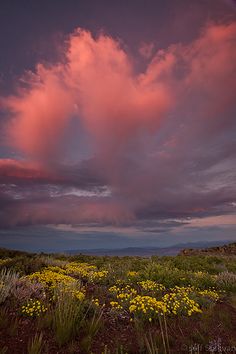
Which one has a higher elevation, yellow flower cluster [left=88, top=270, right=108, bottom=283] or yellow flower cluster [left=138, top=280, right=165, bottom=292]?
yellow flower cluster [left=88, top=270, right=108, bottom=283]

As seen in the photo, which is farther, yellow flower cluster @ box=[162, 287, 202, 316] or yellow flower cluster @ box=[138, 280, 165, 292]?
yellow flower cluster @ box=[138, 280, 165, 292]

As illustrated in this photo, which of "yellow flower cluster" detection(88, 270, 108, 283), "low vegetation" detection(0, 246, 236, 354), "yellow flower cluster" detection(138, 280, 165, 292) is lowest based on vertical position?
"low vegetation" detection(0, 246, 236, 354)

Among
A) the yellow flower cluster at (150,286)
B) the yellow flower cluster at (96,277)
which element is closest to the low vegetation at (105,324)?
the yellow flower cluster at (150,286)

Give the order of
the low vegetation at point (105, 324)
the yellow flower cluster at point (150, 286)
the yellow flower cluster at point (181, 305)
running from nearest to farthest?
the low vegetation at point (105, 324) < the yellow flower cluster at point (181, 305) < the yellow flower cluster at point (150, 286)

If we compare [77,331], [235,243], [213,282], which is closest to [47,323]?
[77,331]

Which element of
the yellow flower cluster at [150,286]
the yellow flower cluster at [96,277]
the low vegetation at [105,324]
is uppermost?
the yellow flower cluster at [96,277]

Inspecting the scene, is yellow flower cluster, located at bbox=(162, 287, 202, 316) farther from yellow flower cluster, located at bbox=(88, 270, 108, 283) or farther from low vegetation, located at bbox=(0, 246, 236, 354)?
yellow flower cluster, located at bbox=(88, 270, 108, 283)

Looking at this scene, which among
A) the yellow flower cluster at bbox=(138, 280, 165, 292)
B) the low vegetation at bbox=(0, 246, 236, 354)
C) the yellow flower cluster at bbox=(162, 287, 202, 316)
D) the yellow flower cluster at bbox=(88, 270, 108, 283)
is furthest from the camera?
the yellow flower cluster at bbox=(88, 270, 108, 283)

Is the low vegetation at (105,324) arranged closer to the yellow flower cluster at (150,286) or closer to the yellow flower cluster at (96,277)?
the yellow flower cluster at (150,286)

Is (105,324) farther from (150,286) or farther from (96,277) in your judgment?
(96,277)

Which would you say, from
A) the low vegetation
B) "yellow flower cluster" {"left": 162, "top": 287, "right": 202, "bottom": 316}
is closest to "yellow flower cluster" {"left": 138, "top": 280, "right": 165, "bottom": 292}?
the low vegetation

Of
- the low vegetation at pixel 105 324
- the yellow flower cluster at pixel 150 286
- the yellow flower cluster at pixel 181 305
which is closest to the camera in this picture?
the low vegetation at pixel 105 324

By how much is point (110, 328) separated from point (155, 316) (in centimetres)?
125

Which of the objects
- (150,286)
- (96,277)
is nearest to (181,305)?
(150,286)
